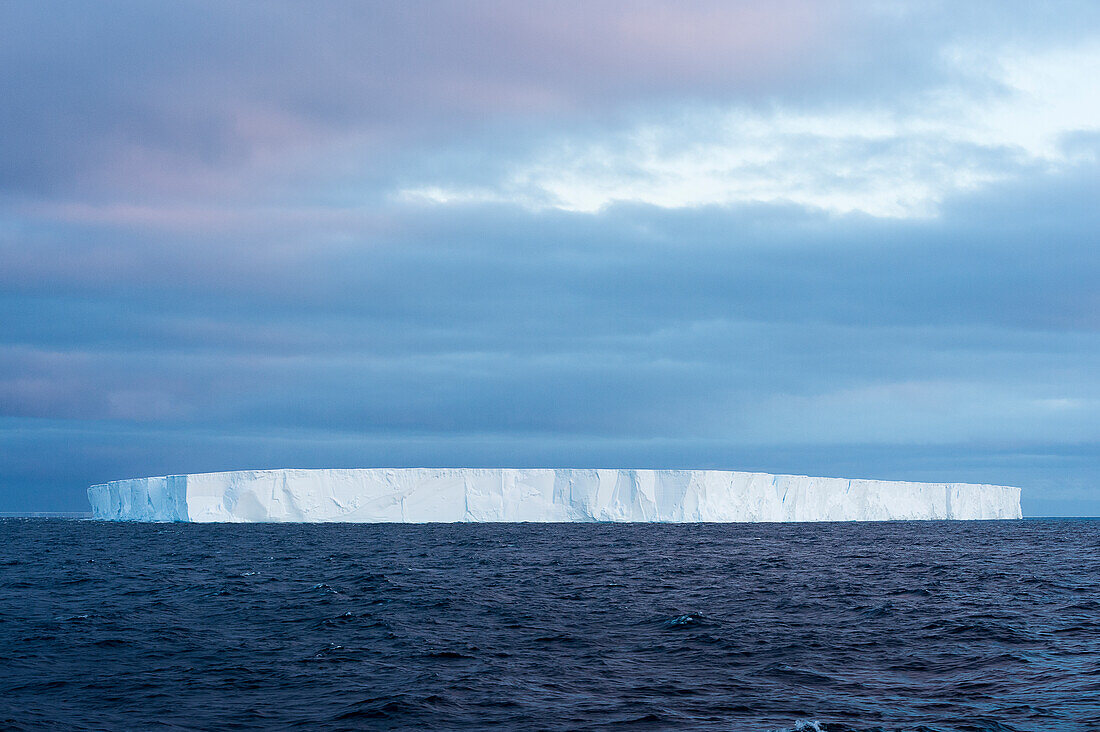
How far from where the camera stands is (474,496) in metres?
57.1

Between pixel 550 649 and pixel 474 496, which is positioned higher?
pixel 550 649

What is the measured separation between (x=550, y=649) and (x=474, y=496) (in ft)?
149

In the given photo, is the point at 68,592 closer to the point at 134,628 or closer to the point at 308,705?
the point at 134,628

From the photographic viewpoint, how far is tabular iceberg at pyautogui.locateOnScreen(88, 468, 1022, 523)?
54125mm

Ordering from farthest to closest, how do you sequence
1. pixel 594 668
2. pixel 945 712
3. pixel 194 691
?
1. pixel 594 668
2. pixel 194 691
3. pixel 945 712

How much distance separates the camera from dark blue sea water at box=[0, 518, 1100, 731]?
8.81 m

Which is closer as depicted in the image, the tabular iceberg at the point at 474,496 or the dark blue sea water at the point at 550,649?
the dark blue sea water at the point at 550,649

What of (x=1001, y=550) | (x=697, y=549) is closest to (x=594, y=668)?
(x=697, y=549)

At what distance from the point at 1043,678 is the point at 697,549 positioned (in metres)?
24.8

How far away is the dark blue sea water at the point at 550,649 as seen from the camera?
881cm

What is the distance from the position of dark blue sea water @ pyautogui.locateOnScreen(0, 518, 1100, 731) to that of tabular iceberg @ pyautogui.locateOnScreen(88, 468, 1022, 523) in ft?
99.5

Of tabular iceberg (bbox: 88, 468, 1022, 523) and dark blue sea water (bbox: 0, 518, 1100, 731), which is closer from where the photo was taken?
dark blue sea water (bbox: 0, 518, 1100, 731)

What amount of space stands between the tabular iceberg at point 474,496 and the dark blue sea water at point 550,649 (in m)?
30.3

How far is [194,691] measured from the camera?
989 cm
